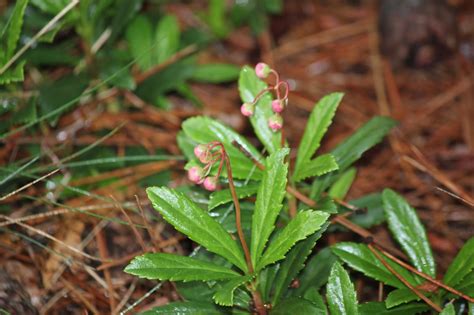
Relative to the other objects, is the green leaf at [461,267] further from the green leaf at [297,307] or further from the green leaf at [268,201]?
the green leaf at [268,201]

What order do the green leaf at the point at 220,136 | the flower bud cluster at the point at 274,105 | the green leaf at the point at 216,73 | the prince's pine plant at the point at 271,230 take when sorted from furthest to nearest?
the green leaf at the point at 216,73, the green leaf at the point at 220,136, the flower bud cluster at the point at 274,105, the prince's pine plant at the point at 271,230

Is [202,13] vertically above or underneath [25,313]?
above

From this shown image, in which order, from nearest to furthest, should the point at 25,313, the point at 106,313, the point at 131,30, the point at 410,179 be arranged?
the point at 25,313, the point at 106,313, the point at 410,179, the point at 131,30

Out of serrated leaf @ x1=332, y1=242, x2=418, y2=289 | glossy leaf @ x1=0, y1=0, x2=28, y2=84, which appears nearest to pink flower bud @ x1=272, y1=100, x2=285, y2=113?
serrated leaf @ x1=332, y1=242, x2=418, y2=289

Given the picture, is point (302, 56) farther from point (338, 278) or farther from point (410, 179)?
point (338, 278)

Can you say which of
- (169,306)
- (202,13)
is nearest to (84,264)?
(169,306)

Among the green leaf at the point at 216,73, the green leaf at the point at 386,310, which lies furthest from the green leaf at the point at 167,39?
the green leaf at the point at 386,310

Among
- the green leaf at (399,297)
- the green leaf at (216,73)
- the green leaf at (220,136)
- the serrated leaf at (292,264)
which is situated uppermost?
the green leaf at (216,73)
